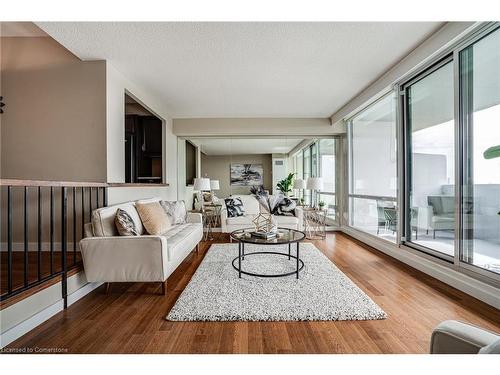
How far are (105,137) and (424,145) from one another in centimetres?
390

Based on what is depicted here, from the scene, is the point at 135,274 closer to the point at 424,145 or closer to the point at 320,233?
the point at 424,145

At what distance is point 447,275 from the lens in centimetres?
259

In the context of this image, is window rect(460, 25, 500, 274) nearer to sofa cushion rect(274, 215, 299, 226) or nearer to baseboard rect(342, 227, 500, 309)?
baseboard rect(342, 227, 500, 309)

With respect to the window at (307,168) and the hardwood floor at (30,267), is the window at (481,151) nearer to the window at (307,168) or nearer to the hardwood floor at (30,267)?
the window at (307,168)

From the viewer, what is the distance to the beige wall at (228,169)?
227 inches

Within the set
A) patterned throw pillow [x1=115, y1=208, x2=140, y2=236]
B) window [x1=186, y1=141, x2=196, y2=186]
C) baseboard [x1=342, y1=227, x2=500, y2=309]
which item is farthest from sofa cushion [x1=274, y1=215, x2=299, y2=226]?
patterned throw pillow [x1=115, y1=208, x2=140, y2=236]

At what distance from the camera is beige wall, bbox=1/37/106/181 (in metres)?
3.02

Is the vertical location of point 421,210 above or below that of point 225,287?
above

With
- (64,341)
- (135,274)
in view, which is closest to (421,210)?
(135,274)

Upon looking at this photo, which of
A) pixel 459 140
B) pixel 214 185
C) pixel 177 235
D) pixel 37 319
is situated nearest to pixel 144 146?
pixel 214 185

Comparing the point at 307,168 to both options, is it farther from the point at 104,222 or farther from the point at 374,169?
the point at 104,222

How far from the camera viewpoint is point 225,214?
15.4ft

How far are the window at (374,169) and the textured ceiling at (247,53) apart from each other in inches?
24.9

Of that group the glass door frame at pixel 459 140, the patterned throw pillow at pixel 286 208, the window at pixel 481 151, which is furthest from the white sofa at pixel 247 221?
the window at pixel 481 151
